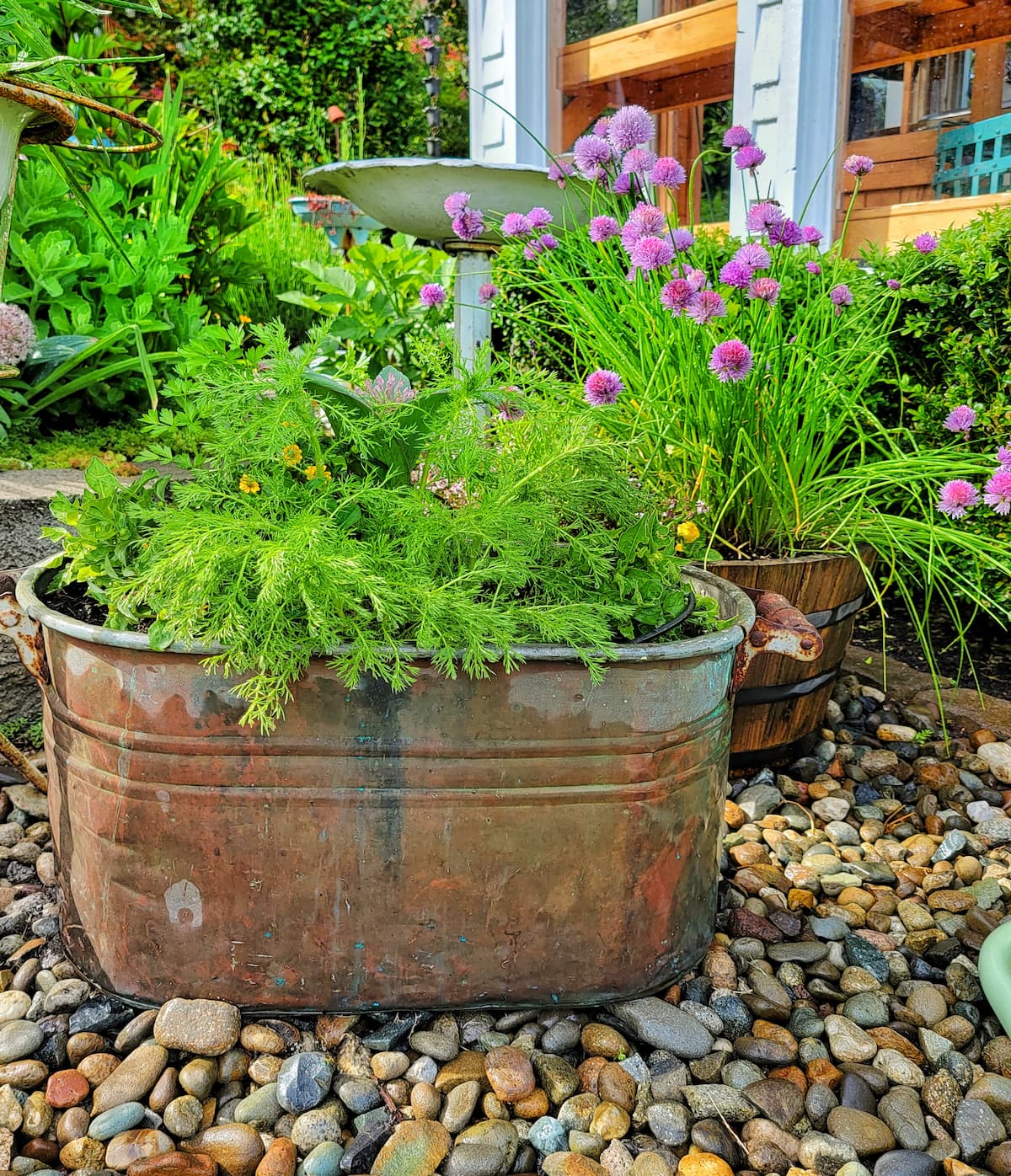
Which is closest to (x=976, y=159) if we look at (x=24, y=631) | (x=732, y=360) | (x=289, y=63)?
(x=732, y=360)

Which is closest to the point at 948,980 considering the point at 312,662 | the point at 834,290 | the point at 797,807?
the point at 797,807

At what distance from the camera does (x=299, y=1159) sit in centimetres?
102

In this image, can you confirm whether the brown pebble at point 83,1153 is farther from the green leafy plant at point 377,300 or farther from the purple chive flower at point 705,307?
the green leafy plant at point 377,300

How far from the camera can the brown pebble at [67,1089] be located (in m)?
1.07

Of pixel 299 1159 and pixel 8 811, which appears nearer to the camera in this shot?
pixel 299 1159

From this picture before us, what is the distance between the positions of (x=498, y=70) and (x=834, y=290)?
3406 mm

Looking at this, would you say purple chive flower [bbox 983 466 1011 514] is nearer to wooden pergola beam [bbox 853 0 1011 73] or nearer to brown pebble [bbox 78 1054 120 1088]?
brown pebble [bbox 78 1054 120 1088]

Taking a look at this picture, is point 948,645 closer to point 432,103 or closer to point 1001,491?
point 1001,491

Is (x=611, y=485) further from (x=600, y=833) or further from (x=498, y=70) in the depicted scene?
(x=498, y=70)

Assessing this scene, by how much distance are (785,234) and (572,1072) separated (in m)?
1.40

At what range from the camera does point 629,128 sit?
183 cm

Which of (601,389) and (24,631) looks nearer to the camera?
(24,631)

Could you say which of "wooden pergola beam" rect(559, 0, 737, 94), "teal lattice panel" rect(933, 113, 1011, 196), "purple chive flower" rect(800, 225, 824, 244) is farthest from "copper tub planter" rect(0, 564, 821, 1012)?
"wooden pergola beam" rect(559, 0, 737, 94)

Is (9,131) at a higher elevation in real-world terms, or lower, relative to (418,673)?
higher
